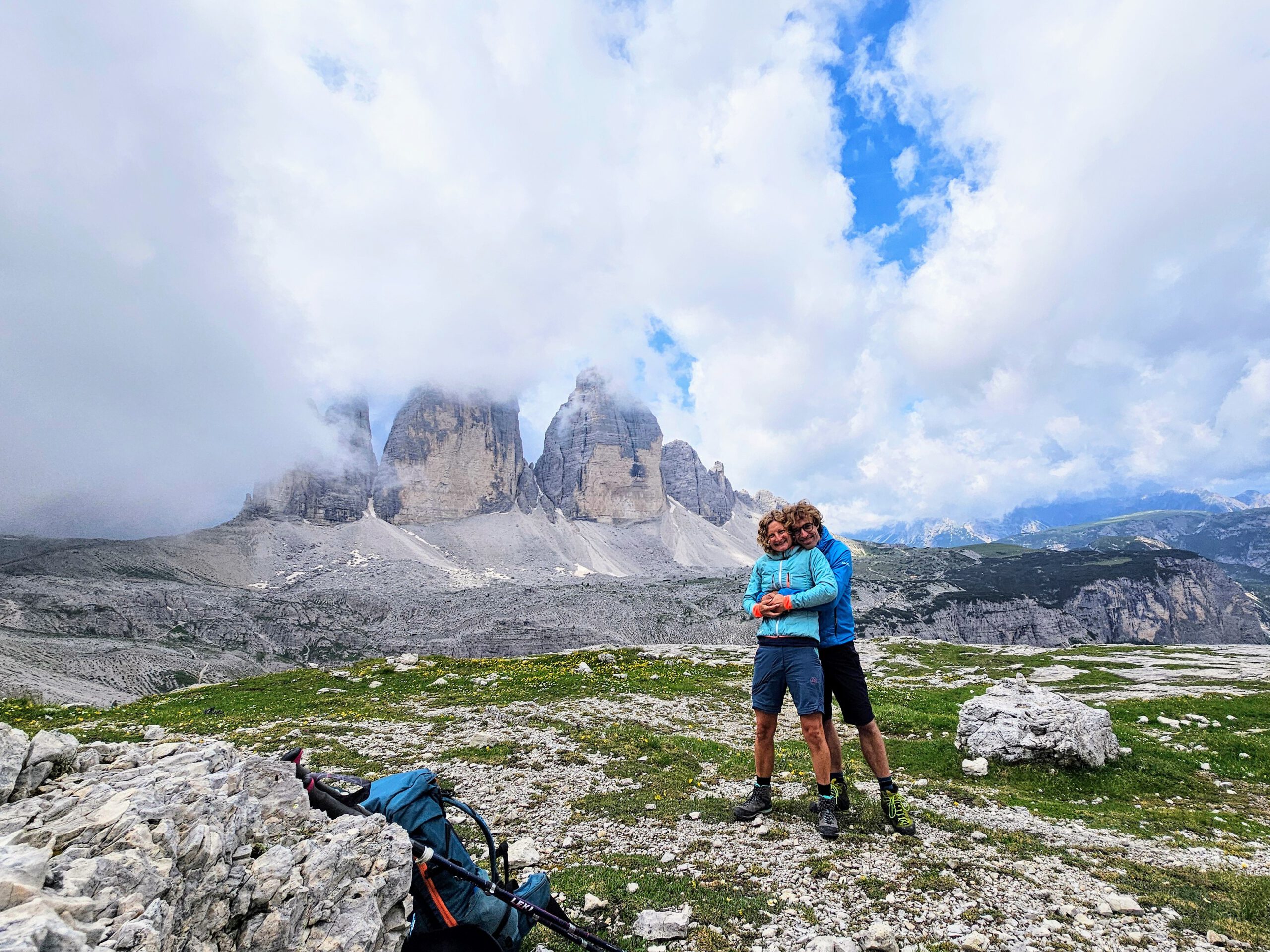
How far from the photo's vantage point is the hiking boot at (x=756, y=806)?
25.4ft

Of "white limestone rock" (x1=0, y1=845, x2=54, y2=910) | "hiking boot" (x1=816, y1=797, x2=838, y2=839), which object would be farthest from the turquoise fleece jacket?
"white limestone rock" (x1=0, y1=845, x2=54, y2=910)

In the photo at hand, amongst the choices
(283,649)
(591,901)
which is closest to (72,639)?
(283,649)

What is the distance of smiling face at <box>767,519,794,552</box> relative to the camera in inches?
324

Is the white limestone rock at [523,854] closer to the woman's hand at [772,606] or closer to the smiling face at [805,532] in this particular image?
the woman's hand at [772,606]

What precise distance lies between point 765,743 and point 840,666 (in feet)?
5.54

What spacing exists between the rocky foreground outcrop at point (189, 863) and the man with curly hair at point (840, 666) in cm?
580

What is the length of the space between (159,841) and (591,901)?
4.08 meters

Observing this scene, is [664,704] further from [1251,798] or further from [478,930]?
[478,930]

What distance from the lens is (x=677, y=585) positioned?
147000mm

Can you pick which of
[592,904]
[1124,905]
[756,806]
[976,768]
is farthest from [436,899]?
[976,768]

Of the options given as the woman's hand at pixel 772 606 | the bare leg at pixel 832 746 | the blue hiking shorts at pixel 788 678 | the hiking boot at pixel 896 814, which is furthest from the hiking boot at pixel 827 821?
the woman's hand at pixel 772 606

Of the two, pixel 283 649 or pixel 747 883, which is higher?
pixel 747 883

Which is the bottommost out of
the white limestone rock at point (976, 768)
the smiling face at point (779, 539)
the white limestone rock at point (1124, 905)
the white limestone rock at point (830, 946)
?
the white limestone rock at point (976, 768)

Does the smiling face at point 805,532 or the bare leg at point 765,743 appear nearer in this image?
the bare leg at point 765,743
